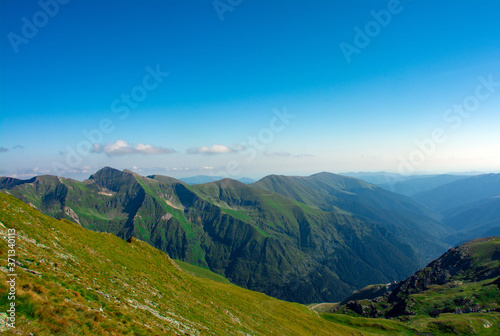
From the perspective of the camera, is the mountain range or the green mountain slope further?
the green mountain slope

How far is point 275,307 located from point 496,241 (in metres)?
232

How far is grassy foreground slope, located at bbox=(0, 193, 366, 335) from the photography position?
15.8 meters

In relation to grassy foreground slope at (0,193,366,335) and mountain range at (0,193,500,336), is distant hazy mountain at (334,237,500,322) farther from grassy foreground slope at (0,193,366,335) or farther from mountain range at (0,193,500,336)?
grassy foreground slope at (0,193,366,335)

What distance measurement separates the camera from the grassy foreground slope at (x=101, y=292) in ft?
51.8

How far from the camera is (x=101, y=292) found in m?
26.9

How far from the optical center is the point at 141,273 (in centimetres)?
4681

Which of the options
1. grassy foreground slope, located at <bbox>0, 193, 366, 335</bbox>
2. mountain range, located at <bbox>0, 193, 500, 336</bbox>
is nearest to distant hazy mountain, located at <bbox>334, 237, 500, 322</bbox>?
mountain range, located at <bbox>0, 193, 500, 336</bbox>

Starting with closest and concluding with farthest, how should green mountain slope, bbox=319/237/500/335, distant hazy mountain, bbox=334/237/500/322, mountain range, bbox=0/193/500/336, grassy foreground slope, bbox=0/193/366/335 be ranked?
grassy foreground slope, bbox=0/193/366/335 < mountain range, bbox=0/193/500/336 < green mountain slope, bbox=319/237/500/335 < distant hazy mountain, bbox=334/237/500/322

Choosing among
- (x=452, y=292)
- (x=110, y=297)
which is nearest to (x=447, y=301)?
(x=452, y=292)

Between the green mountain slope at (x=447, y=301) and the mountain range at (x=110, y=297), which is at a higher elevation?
the mountain range at (x=110, y=297)

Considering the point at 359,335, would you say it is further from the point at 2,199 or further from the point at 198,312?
the point at 2,199

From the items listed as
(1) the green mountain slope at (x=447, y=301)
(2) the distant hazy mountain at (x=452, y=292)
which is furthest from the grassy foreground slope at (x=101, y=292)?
(2) the distant hazy mountain at (x=452, y=292)

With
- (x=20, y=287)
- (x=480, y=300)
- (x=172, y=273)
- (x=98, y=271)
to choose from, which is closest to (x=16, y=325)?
(x=20, y=287)

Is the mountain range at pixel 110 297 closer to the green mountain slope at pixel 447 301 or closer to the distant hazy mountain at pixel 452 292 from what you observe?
the green mountain slope at pixel 447 301
